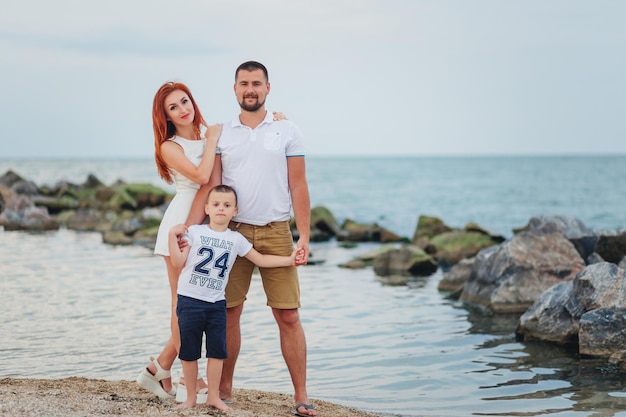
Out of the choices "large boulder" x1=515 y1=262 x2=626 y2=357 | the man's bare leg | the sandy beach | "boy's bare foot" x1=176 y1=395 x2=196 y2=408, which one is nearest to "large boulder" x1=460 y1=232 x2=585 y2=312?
"large boulder" x1=515 y1=262 x2=626 y2=357

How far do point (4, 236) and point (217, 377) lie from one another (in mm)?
17708

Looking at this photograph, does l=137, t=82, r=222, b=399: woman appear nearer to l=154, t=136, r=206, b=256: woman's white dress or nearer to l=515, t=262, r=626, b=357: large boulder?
l=154, t=136, r=206, b=256: woman's white dress

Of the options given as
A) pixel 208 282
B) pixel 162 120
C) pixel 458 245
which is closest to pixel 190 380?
pixel 208 282

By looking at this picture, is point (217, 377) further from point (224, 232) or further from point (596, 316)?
point (596, 316)

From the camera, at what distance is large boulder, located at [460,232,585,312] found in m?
12.1

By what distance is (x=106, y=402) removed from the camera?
5.68 metres

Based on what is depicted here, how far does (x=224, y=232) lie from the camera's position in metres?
5.71

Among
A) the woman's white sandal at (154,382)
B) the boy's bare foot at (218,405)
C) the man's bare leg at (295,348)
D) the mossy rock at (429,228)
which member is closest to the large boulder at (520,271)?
the man's bare leg at (295,348)

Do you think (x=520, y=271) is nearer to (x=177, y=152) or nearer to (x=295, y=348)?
(x=295, y=348)

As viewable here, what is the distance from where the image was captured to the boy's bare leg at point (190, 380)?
5688mm

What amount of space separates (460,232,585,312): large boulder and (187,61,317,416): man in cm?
670

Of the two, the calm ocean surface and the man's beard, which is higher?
the man's beard

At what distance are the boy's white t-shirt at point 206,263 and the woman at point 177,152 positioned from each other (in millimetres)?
217

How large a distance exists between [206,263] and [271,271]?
59cm
